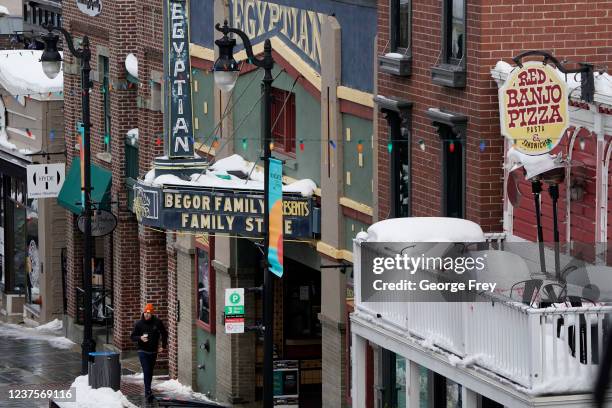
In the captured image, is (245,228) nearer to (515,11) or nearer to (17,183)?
(515,11)

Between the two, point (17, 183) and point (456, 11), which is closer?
point (456, 11)

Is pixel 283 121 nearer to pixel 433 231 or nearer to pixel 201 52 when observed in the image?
pixel 201 52

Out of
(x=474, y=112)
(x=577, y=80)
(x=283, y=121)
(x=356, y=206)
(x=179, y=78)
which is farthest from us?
(x=179, y=78)

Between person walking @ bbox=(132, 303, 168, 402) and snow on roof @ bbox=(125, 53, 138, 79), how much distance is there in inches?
304

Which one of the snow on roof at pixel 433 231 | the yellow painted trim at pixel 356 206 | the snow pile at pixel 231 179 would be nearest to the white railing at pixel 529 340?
the snow on roof at pixel 433 231

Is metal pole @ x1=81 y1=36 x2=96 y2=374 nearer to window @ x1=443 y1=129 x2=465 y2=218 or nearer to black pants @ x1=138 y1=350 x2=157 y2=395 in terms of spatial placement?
black pants @ x1=138 y1=350 x2=157 y2=395

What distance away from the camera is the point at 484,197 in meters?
20.0

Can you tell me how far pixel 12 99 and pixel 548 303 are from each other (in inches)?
1189

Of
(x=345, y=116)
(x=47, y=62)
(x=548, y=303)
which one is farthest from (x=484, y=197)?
(x=47, y=62)

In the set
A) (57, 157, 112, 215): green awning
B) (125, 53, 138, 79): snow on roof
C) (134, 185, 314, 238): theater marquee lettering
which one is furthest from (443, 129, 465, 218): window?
(57, 157, 112, 215): green awning

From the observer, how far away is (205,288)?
106 feet

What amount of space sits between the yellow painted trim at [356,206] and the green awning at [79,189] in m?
13.5

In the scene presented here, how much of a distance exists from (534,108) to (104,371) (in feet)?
44.6

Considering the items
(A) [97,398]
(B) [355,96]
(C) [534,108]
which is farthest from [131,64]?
(C) [534,108]
